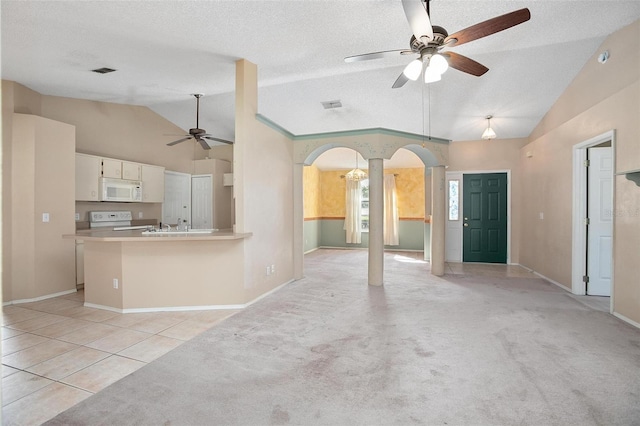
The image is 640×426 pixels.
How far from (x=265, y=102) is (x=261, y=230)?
1.94 m

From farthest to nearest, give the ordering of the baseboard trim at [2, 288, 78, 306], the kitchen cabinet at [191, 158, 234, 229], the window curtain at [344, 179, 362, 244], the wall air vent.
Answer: the window curtain at [344, 179, 362, 244], the kitchen cabinet at [191, 158, 234, 229], the baseboard trim at [2, 288, 78, 306], the wall air vent

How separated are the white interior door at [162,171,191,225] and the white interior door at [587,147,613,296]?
6936 mm

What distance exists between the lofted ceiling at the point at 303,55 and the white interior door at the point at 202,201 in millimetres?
1701

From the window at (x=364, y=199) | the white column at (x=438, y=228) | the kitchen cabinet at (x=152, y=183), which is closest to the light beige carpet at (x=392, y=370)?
the white column at (x=438, y=228)

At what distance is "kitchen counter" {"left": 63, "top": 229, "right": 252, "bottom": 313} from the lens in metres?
4.05

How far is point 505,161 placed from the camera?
23.0 ft

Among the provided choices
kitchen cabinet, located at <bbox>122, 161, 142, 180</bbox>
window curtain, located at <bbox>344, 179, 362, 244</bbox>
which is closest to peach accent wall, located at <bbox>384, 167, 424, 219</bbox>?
window curtain, located at <bbox>344, 179, 362, 244</bbox>

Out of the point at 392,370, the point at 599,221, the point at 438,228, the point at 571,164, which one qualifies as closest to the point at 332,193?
the point at 438,228

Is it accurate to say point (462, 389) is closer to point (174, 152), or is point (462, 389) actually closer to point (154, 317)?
point (154, 317)

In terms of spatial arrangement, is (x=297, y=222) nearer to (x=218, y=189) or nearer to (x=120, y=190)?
(x=218, y=189)

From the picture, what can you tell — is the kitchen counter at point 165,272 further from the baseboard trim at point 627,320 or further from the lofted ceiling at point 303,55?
the baseboard trim at point 627,320

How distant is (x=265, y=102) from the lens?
520cm

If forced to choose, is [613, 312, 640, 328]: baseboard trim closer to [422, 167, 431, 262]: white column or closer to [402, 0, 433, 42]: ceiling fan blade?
[402, 0, 433, 42]: ceiling fan blade

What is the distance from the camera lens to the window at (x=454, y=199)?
743cm
